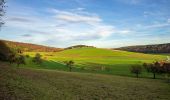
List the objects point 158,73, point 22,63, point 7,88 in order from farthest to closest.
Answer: point 22,63 → point 158,73 → point 7,88

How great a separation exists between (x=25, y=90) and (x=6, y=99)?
6834 mm

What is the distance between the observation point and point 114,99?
33.5 meters

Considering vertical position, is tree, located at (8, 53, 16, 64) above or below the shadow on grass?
above

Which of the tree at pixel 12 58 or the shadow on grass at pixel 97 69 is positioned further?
the shadow on grass at pixel 97 69

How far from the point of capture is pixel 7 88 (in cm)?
2866

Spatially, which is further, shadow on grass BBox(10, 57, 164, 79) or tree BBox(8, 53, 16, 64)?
shadow on grass BBox(10, 57, 164, 79)

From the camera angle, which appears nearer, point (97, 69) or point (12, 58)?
point (12, 58)

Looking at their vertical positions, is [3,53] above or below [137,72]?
above

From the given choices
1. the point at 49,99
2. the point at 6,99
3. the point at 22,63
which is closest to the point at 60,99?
the point at 49,99

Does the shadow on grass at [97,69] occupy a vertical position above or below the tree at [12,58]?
below

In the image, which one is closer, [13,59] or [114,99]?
[114,99]

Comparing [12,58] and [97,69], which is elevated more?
[12,58]

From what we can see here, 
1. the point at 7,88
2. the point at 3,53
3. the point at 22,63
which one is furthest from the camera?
the point at 22,63

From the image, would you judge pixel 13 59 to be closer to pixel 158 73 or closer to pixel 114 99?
pixel 158 73
